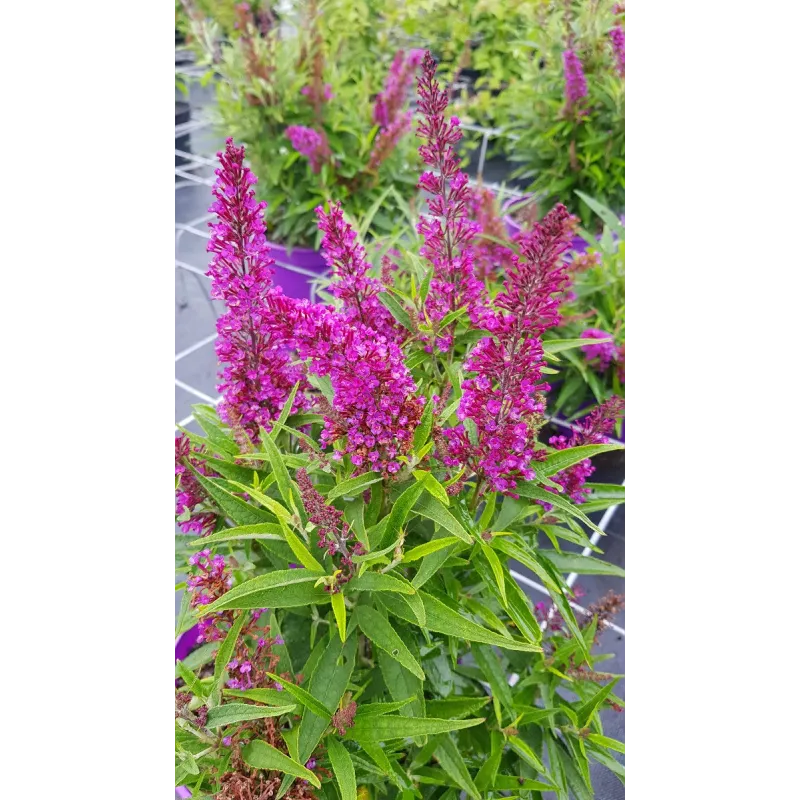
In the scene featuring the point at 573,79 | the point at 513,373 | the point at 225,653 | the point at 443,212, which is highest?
the point at 573,79

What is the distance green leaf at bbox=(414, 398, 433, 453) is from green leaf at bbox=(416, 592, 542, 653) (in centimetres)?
14

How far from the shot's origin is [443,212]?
77cm

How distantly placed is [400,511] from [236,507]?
0.57ft

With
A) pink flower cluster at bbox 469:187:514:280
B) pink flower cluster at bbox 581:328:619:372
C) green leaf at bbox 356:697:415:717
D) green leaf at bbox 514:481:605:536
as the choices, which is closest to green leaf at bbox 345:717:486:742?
green leaf at bbox 356:697:415:717

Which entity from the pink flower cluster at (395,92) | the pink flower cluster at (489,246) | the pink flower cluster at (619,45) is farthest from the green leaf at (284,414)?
the pink flower cluster at (619,45)

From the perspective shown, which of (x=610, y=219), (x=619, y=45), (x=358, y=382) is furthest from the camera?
(x=619, y=45)

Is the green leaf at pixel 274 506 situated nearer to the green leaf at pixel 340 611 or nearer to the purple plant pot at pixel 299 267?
the green leaf at pixel 340 611

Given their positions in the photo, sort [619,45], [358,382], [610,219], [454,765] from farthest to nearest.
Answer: [619,45] < [610,219] < [454,765] < [358,382]

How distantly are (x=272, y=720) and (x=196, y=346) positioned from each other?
1529 mm

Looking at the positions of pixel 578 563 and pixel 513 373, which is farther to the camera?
pixel 578 563

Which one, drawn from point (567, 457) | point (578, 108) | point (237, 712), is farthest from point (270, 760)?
point (578, 108)

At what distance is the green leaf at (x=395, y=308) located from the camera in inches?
31.1

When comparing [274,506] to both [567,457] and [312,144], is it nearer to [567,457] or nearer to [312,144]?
[567,457]

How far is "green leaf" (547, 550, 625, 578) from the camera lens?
3.01 feet
